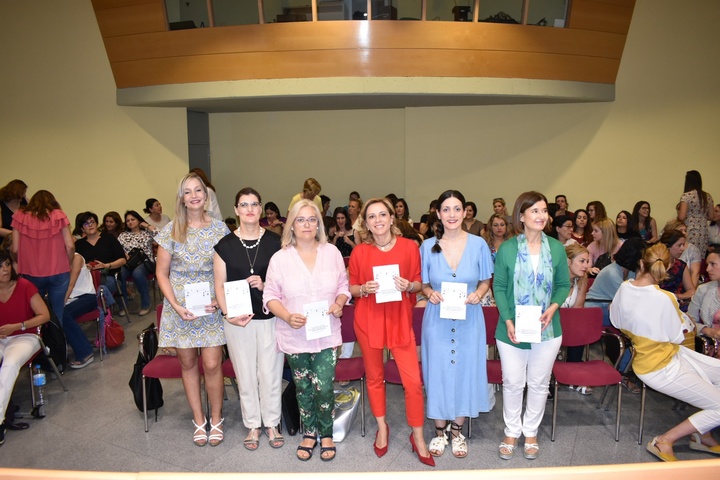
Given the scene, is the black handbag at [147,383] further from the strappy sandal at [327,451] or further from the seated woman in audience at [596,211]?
the seated woman in audience at [596,211]

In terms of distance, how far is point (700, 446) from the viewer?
12.3ft

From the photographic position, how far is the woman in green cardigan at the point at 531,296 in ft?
11.4

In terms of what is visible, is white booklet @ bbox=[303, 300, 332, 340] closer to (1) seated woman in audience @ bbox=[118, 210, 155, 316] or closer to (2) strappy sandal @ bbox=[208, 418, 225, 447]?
(2) strappy sandal @ bbox=[208, 418, 225, 447]

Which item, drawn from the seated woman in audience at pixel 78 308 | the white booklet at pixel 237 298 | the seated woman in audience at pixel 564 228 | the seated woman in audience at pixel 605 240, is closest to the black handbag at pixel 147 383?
the white booklet at pixel 237 298

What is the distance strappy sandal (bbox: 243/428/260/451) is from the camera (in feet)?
12.5

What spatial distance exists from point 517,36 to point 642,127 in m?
2.97

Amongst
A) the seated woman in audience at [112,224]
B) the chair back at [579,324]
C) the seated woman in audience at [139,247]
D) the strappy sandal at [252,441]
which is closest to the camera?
the strappy sandal at [252,441]

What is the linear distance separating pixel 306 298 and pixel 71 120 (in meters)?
7.83

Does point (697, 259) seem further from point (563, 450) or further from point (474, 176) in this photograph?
point (474, 176)

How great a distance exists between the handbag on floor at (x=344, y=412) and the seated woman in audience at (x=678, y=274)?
2.99 metres

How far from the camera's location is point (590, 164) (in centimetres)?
973

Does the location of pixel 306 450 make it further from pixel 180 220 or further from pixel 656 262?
pixel 656 262

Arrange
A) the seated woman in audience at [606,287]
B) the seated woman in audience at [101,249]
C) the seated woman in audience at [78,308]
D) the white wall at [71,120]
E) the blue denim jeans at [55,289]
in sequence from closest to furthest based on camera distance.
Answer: the seated woman in audience at [606,287]
the blue denim jeans at [55,289]
the seated woman in audience at [78,308]
the seated woman in audience at [101,249]
the white wall at [71,120]

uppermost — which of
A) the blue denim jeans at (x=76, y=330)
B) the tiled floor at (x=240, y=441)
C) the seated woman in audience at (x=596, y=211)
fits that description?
the seated woman in audience at (x=596, y=211)
